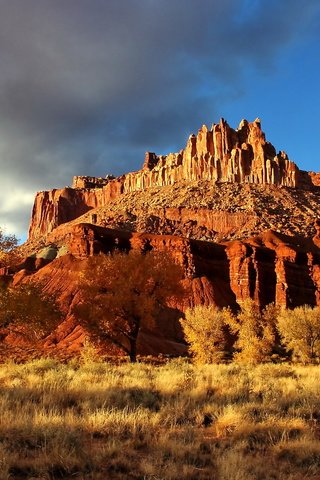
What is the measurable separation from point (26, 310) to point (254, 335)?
23759 millimetres

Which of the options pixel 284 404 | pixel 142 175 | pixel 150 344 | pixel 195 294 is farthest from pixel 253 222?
pixel 284 404

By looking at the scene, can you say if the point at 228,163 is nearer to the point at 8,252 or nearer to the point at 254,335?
the point at 254,335

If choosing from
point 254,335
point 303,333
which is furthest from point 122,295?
point 254,335

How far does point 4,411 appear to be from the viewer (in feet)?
28.7

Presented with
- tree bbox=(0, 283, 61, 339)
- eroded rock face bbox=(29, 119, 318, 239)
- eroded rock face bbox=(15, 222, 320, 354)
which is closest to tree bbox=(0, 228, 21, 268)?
tree bbox=(0, 283, 61, 339)

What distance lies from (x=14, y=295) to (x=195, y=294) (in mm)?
44997

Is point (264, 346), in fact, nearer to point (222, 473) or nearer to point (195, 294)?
point (195, 294)

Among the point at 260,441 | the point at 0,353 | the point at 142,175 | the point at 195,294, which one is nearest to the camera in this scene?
the point at 260,441

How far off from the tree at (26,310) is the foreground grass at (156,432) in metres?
14.4

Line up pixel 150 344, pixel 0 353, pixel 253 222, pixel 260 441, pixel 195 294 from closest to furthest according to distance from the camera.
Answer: pixel 260 441, pixel 0 353, pixel 150 344, pixel 195 294, pixel 253 222

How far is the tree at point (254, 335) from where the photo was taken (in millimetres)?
40531

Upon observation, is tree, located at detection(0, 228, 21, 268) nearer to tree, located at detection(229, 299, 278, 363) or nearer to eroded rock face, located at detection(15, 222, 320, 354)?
tree, located at detection(229, 299, 278, 363)

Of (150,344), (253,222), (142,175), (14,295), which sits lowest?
(150,344)

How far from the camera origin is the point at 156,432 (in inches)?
320
